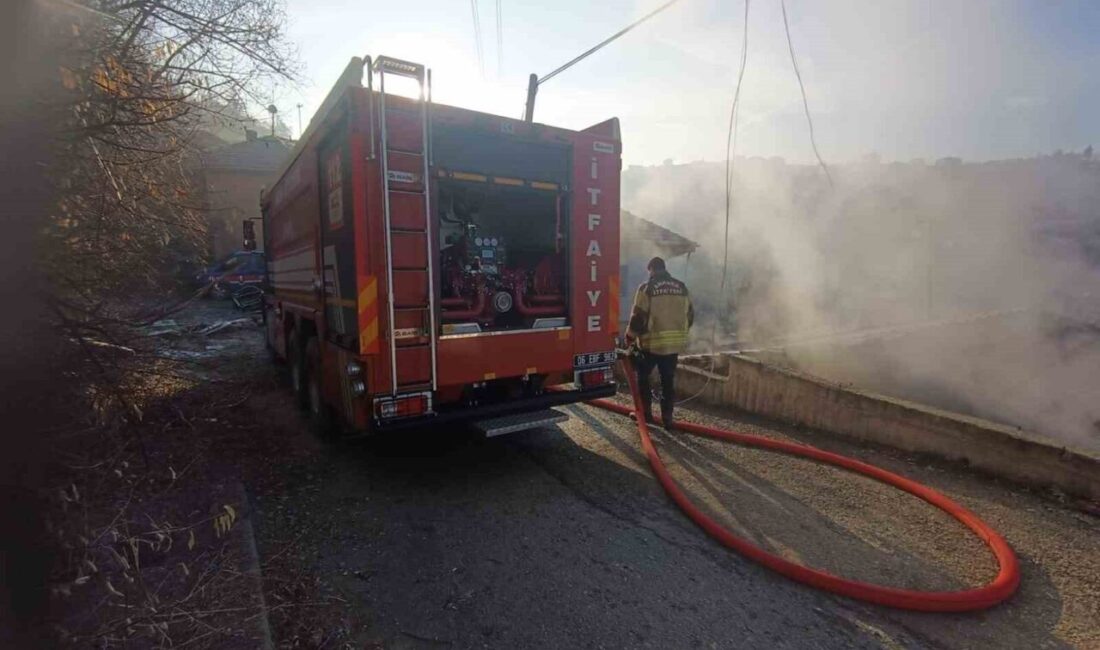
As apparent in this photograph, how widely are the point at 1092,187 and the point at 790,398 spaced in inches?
507

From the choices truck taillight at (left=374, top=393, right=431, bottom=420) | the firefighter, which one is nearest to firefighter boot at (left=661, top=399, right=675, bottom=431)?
the firefighter

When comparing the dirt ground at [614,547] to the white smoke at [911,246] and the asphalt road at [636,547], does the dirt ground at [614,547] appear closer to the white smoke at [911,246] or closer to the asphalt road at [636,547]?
the asphalt road at [636,547]

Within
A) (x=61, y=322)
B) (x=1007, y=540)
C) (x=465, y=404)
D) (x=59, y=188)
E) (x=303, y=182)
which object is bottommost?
(x=1007, y=540)

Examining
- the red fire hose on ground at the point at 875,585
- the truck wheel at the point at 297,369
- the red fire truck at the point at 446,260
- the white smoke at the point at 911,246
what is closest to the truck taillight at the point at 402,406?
the red fire truck at the point at 446,260

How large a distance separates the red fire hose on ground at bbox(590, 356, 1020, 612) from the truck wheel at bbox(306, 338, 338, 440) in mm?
2971

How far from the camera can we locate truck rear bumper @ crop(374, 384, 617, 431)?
3.91m

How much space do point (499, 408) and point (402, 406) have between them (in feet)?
2.68

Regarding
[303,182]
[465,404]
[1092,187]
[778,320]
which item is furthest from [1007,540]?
[1092,187]

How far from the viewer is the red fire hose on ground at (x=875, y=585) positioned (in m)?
2.74

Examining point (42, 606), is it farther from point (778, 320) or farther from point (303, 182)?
point (778, 320)

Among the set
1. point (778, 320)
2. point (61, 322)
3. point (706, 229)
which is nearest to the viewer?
point (61, 322)

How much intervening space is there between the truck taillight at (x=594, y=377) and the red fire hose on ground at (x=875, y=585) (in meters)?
0.64

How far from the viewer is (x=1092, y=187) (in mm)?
12781

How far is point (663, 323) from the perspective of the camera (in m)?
5.67
